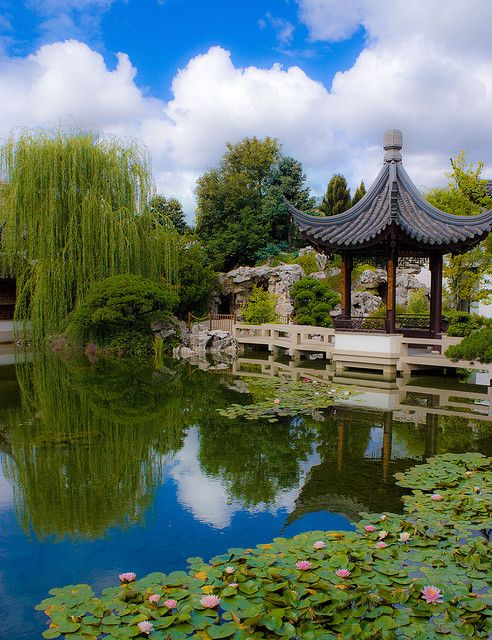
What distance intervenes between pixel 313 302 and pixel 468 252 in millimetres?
4219

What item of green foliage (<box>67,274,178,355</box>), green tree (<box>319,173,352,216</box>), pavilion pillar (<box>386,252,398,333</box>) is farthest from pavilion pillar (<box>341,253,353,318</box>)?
green tree (<box>319,173,352,216</box>)

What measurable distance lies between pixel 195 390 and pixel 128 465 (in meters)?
3.77

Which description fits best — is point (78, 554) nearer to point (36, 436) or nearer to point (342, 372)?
point (36, 436)

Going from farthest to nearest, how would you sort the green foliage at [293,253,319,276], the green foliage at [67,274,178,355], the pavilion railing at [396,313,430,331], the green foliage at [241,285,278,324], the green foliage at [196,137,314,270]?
the green foliage at [196,137,314,270]
the green foliage at [293,253,319,276]
the green foliage at [241,285,278,324]
the green foliage at [67,274,178,355]
the pavilion railing at [396,313,430,331]

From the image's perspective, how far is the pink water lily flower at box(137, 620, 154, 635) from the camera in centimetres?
228

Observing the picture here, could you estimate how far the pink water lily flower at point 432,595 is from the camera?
2467mm

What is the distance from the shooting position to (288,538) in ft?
10.8

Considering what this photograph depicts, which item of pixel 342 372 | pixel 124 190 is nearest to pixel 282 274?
pixel 124 190

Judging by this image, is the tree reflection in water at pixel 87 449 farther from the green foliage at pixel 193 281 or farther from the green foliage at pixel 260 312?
the green foliage at pixel 193 281

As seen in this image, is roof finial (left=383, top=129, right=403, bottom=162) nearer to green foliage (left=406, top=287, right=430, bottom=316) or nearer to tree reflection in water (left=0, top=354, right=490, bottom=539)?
green foliage (left=406, top=287, right=430, bottom=316)

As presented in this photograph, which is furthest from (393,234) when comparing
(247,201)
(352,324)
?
(247,201)

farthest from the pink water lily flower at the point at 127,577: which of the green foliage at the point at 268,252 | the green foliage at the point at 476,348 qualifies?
the green foliage at the point at 268,252

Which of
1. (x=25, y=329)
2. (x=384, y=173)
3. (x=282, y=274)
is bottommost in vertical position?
(x=25, y=329)

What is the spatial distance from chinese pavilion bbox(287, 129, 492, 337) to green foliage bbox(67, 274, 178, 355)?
13.8ft
